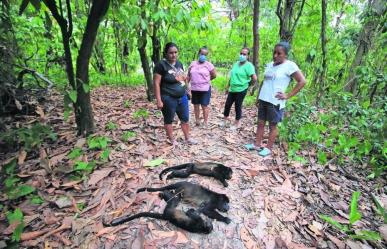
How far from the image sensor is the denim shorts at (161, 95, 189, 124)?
405cm

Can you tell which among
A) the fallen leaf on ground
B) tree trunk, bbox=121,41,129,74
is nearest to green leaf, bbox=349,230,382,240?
the fallen leaf on ground

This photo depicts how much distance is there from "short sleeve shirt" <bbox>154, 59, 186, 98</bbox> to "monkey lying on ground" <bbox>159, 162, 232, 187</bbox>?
1.18m

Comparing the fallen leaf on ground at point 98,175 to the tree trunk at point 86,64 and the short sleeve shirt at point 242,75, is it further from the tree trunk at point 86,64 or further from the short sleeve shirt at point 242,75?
the short sleeve shirt at point 242,75

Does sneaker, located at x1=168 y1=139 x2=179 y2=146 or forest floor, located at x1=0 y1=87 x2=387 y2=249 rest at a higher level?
sneaker, located at x1=168 y1=139 x2=179 y2=146

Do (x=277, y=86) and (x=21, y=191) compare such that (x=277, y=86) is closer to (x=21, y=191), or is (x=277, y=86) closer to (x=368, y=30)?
(x=21, y=191)

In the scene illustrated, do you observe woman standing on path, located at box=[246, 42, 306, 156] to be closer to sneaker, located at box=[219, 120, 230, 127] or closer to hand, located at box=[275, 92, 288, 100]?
hand, located at box=[275, 92, 288, 100]

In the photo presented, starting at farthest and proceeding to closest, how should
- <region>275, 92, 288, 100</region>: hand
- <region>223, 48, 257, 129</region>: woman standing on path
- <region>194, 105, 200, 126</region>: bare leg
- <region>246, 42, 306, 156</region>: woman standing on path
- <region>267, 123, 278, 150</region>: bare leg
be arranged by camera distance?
1. <region>194, 105, 200, 126</region>: bare leg
2. <region>223, 48, 257, 129</region>: woman standing on path
3. <region>267, 123, 278, 150</region>: bare leg
4. <region>275, 92, 288, 100</region>: hand
5. <region>246, 42, 306, 156</region>: woman standing on path

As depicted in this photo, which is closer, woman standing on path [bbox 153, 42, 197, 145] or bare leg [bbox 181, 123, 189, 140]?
woman standing on path [bbox 153, 42, 197, 145]

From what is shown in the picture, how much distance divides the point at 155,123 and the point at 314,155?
317cm

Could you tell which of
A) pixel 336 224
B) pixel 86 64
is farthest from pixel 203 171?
pixel 86 64

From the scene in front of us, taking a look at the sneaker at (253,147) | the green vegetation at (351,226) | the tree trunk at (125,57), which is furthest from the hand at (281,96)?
the tree trunk at (125,57)

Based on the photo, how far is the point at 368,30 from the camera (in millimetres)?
6145

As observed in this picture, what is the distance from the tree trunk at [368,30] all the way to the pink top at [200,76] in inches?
120

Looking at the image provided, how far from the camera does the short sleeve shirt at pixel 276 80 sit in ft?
12.3
